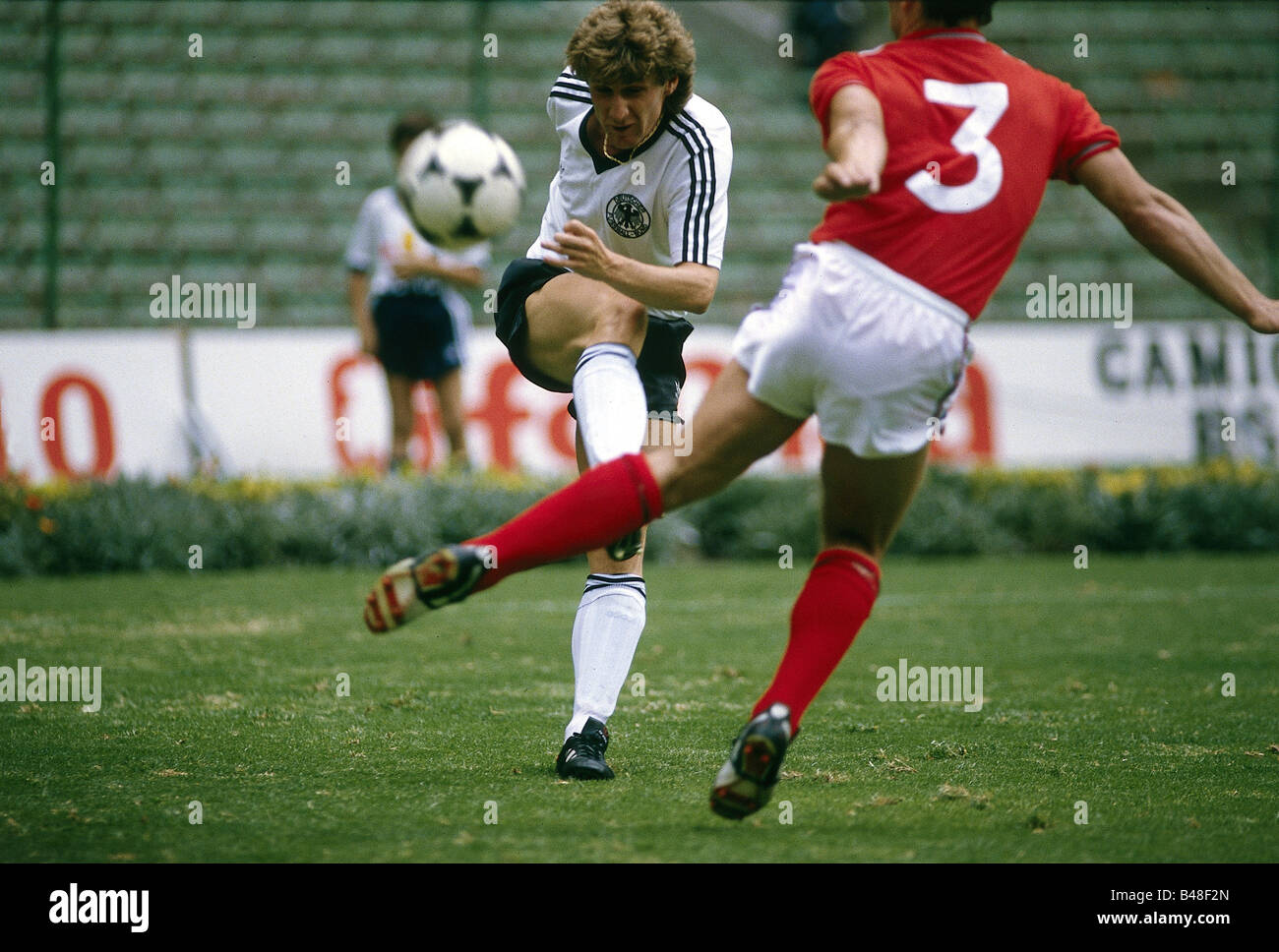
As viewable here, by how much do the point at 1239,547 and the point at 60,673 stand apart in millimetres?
7882

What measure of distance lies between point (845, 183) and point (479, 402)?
747 cm

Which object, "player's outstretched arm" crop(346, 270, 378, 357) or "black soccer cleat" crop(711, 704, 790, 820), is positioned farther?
"player's outstretched arm" crop(346, 270, 378, 357)

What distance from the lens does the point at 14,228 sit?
40.6 ft

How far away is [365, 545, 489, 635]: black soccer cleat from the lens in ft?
9.43

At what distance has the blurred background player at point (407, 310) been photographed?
8.87 m

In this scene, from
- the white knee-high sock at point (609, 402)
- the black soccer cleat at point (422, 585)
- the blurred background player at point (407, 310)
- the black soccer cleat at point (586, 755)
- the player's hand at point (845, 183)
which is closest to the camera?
the player's hand at point (845, 183)

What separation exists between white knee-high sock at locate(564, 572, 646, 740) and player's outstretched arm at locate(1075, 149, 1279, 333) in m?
1.53

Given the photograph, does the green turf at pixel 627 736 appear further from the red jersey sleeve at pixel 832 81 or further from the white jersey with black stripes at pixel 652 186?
the red jersey sleeve at pixel 832 81

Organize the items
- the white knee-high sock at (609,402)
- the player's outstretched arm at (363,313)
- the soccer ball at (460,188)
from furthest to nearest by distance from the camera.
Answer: the player's outstretched arm at (363,313) < the soccer ball at (460,188) < the white knee-high sock at (609,402)

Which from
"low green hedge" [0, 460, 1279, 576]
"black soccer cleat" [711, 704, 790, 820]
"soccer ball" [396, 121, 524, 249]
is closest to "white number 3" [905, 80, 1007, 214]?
"black soccer cleat" [711, 704, 790, 820]

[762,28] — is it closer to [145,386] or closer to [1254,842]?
[145,386]

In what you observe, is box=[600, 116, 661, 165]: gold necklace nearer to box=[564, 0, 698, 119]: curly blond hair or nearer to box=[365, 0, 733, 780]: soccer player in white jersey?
box=[365, 0, 733, 780]: soccer player in white jersey

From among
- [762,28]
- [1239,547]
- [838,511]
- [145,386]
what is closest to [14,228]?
[145,386]

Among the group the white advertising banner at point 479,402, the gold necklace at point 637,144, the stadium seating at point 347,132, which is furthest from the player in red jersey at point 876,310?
the stadium seating at point 347,132
